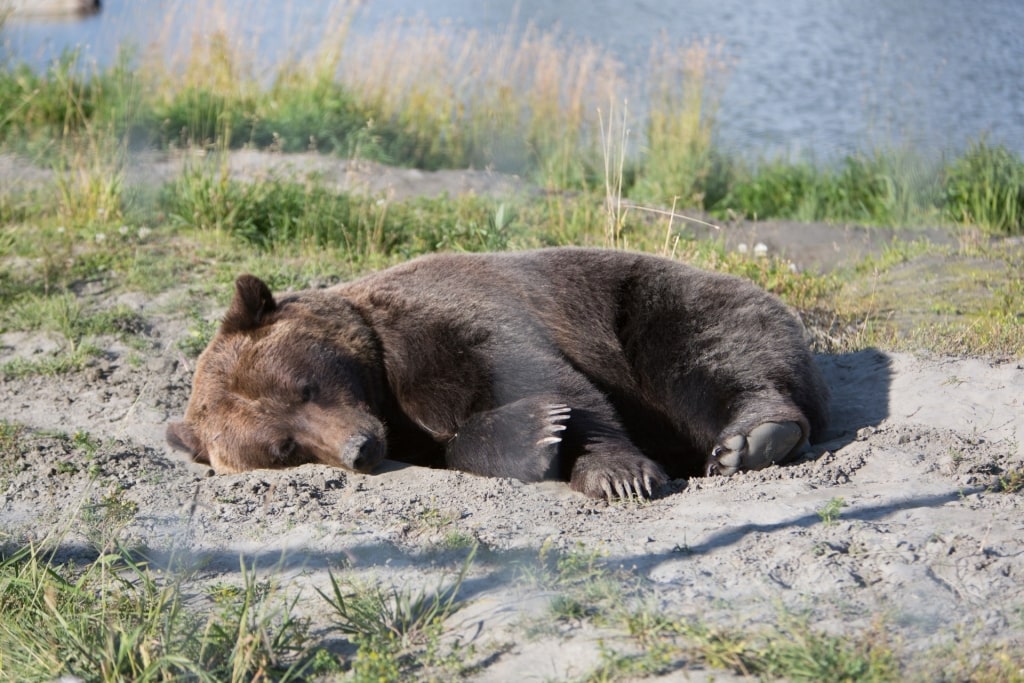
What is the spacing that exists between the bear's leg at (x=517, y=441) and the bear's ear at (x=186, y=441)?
3.59 ft

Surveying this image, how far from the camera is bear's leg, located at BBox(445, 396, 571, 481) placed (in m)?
3.88

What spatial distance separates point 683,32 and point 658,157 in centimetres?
801

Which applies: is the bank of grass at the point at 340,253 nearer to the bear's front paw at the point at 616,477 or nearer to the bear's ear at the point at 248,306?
the bear's ear at the point at 248,306

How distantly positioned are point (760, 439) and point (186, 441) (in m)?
2.32

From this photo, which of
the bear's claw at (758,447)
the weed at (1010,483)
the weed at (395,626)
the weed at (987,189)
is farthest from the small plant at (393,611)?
the weed at (987,189)

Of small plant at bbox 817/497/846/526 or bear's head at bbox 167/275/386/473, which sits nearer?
small plant at bbox 817/497/846/526

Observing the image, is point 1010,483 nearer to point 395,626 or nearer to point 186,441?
point 395,626

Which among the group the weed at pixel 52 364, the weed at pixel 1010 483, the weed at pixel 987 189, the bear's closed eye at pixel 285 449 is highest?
the weed at pixel 987 189

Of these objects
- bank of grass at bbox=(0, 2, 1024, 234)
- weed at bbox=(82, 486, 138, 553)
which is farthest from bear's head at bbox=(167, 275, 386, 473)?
bank of grass at bbox=(0, 2, 1024, 234)

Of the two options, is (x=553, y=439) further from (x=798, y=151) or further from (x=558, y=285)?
(x=798, y=151)

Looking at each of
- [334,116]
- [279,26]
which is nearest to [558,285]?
→ [334,116]

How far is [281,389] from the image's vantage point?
4.09 m

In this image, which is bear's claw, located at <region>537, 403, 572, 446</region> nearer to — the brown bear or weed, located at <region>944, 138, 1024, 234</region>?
the brown bear

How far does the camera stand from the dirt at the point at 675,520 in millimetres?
2652
